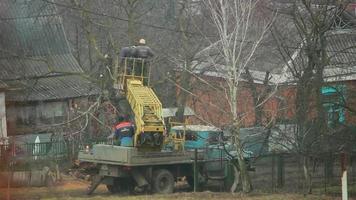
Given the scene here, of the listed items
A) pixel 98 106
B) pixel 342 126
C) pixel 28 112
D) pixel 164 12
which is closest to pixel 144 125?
pixel 342 126

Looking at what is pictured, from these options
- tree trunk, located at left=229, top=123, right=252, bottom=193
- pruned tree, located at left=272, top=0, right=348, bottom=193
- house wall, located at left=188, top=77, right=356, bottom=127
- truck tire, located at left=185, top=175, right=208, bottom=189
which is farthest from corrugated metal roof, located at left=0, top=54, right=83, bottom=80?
pruned tree, located at left=272, top=0, right=348, bottom=193

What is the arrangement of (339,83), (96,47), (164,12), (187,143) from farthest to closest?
(164,12)
(96,47)
(187,143)
(339,83)

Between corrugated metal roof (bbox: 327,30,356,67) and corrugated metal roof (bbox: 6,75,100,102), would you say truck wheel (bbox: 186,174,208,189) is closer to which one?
corrugated metal roof (bbox: 327,30,356,67)

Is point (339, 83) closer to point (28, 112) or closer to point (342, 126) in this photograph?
point (342, 126)

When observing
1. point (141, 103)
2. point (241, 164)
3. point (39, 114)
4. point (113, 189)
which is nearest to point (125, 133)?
point (141, 103)

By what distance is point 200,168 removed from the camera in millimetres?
19344

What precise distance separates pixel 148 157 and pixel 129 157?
0.65 metres

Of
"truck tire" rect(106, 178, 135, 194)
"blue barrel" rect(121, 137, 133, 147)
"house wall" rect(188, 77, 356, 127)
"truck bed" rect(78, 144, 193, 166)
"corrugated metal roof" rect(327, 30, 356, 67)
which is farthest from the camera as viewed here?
"corrugated metal roof" rect(327, 30, 356, 67)

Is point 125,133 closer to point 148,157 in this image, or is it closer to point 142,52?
point 148,157

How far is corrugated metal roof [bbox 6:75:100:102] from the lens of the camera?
30.3 m

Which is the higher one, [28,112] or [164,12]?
[164,12]

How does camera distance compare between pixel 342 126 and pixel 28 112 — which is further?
pixel 28 112

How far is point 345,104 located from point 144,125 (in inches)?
218

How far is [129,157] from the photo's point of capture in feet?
58.4
